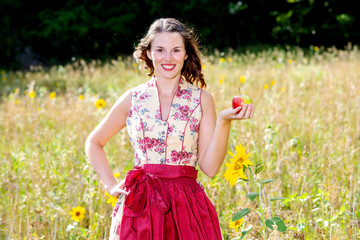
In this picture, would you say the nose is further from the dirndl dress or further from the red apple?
the red apple

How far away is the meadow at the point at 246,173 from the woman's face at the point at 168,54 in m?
0.29

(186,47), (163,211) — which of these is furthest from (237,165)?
(186,47)

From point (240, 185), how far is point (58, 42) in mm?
12680

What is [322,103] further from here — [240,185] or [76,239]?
[76,239]

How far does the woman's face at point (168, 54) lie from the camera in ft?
5.89

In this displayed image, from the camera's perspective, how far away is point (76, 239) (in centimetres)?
217

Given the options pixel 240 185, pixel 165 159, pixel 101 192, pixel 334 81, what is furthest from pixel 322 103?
pixel 165 159

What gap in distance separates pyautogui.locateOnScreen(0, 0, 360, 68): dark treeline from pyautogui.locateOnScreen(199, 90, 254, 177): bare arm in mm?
11321

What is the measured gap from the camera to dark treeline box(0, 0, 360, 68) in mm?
13141

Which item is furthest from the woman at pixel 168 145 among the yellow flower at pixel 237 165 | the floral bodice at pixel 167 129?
the yellow flower at pixel 237 165

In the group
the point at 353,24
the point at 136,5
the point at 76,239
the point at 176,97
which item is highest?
the point at 136,5

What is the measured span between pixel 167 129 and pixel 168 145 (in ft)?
0.21

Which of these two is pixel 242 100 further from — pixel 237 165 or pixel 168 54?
pixel 168 54

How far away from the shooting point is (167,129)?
69.0 inches
